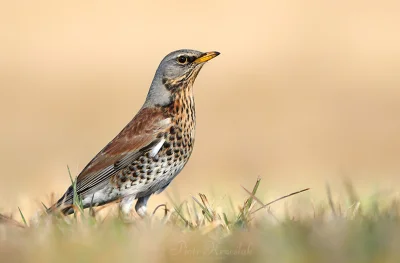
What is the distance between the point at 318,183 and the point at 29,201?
2811mm

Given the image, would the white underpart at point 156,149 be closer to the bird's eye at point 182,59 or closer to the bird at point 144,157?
the bird at point 144,157

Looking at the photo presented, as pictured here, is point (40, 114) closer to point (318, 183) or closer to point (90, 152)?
point (90, 152)

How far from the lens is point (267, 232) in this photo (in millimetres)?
4688

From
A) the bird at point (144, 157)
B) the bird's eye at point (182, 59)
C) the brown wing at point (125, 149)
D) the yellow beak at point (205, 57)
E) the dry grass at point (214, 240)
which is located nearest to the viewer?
the dry grass at point (214, 240)

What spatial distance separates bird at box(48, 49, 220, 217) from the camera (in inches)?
308

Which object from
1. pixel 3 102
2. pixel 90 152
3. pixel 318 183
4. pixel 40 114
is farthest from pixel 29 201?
pixel 3 102

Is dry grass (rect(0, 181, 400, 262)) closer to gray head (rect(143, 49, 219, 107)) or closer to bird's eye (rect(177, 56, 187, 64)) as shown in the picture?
gray head (rect(143, 49, 219, 107))

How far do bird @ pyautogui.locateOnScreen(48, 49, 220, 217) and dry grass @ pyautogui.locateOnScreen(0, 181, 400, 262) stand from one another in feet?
7.54

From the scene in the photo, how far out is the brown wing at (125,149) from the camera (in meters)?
8.00

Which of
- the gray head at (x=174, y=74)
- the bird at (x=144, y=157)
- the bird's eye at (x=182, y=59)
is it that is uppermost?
the bird's eye at (x=182, y=59)

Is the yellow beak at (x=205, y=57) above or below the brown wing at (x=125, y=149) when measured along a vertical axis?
above

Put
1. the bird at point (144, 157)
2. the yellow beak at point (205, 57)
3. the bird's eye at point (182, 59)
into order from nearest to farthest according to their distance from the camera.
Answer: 1. the bird at point (144, 157)
2. the yellow beak at point (205, 57)
3. the bird's eye at point (182, 59)

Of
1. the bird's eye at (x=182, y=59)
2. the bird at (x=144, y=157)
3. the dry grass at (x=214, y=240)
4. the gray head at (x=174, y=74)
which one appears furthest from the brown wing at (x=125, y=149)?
the dry grass at (x=214, y=240)

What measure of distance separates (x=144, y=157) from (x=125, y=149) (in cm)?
23
